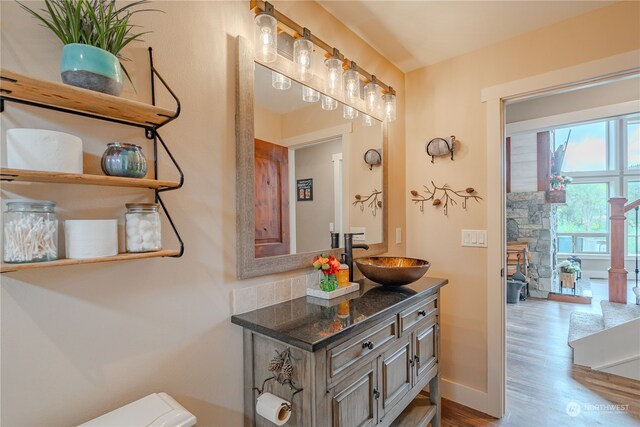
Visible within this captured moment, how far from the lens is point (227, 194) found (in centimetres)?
130

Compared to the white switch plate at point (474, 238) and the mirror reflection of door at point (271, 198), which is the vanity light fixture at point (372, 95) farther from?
the white switch plate at point (474, 238)

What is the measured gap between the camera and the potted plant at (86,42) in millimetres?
813

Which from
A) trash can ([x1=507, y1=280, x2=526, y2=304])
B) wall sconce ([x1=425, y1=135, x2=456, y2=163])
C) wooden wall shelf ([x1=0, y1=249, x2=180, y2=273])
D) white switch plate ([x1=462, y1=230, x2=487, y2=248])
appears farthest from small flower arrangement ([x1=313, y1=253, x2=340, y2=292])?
trash can ([x1=507, y1=280, x2=526, y2=304])

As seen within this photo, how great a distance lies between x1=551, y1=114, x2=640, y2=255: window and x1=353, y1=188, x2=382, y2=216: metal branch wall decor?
222 inches

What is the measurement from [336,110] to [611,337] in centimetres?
313

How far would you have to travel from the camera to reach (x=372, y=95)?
206cm

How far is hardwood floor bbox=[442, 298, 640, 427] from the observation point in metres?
2.08

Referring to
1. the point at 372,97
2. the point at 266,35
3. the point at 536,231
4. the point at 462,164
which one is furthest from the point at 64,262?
the point at 536,231

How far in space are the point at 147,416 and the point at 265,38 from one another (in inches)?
58.2

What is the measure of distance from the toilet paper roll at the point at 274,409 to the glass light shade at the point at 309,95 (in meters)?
1.41

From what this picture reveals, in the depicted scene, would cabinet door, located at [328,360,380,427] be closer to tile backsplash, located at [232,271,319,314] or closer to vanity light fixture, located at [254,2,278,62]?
tile backsplash, located at [232,271,319,314]

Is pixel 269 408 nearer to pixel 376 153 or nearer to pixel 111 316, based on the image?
pixel 111 316

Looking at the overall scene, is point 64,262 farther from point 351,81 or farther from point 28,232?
point 351,81

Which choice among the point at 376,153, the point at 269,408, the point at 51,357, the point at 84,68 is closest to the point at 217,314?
the point at 269,408
